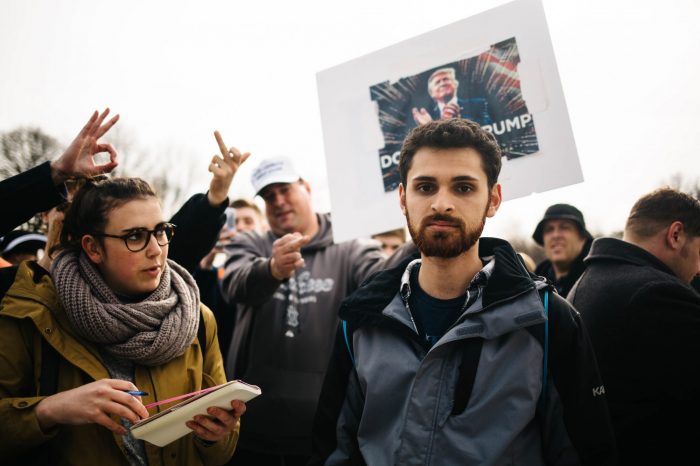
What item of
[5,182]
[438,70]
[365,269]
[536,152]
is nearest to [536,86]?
[536,152]

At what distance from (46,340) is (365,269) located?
208 centimetres

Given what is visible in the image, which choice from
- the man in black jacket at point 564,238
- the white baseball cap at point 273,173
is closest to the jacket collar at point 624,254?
the man in black jacket at point 564,238

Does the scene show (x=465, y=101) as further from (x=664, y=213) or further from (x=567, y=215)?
(x=567, y=215)

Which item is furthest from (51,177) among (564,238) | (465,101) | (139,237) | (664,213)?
(564,238)

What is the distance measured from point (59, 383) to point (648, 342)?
282 centimetres

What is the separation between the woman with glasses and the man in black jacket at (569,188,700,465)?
197 centimetres

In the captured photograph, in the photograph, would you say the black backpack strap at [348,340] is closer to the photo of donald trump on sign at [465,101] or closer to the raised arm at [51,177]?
the photo of donald trump on sign at [465,101]

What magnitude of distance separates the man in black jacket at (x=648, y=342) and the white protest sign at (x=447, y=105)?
702 millimetres

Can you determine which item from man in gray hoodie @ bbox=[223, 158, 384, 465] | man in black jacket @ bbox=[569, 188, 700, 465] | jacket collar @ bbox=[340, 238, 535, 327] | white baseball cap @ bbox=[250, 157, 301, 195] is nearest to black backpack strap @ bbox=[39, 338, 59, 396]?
jacket collar @ bbox=[340, 238, 535, 327]

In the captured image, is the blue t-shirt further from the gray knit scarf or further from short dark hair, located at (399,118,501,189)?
the gray knit scarf

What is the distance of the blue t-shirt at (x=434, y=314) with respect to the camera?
6.88 ft

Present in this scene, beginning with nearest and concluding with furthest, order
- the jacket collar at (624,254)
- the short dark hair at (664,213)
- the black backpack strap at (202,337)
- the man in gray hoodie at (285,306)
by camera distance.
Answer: the black backpack strap at (202,337) → the jacket collar at (624,254) → the short dark hair at (664,213) → the man in gray hoodie at (285,306)

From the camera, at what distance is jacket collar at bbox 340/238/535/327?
1.98 m

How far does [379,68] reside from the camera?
10.4 feet
